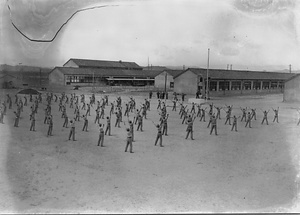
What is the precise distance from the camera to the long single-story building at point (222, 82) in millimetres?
42906

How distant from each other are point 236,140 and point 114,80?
46.4 m

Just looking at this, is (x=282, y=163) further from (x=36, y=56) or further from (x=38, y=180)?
(x=36, y=56)

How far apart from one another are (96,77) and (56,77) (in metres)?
8.68

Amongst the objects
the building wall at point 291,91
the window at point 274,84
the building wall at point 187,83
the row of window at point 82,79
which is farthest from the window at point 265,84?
the row of window at point 82,79

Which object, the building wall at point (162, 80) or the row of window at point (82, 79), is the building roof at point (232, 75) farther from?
the row of window at point (82, 79)

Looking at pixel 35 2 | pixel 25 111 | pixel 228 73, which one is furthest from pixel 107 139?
pixel 228 73

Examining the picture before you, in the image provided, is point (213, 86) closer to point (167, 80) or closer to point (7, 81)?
point (167, 80)

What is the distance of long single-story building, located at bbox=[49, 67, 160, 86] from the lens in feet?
170

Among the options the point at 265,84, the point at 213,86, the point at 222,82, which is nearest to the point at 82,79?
the point at 213,86

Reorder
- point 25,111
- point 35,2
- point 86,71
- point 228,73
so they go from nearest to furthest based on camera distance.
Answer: point 35,2, point 25,111, point 228,73, point 86,71

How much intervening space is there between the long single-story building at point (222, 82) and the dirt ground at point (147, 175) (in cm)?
2604

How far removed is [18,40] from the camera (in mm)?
10961

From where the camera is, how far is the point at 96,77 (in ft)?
192

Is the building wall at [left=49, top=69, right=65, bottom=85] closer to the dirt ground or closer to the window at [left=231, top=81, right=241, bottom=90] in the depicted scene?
the window at [left=231, top=81, right=241, bottom=90]
